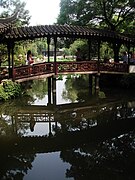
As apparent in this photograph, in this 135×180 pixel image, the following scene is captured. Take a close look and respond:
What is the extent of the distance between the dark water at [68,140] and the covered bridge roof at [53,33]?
3.83 meters

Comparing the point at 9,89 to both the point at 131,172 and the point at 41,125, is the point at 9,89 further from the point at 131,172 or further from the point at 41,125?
the point at 131,172

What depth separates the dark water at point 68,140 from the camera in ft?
24.5

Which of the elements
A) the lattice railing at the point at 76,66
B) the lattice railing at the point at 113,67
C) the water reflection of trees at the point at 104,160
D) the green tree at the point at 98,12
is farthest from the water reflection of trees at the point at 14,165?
the green tree at the point at 98,12

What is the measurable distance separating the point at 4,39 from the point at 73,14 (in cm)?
1186

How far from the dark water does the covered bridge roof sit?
12.6 feet

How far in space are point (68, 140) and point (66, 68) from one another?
32.1 feet

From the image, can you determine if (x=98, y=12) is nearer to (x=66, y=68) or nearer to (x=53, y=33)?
(x=66, y=68)

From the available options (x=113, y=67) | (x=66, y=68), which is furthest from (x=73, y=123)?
(x=113, y=67)

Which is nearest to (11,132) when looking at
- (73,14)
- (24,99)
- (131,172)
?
(131,172)

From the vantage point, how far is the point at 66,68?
19.4 meters

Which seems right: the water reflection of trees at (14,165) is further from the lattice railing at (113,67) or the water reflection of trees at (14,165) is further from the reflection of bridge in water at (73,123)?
the lattice railing at (113,67)

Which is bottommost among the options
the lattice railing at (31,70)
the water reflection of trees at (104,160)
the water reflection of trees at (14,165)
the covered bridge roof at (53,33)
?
the water reflection of trees at (14,165)

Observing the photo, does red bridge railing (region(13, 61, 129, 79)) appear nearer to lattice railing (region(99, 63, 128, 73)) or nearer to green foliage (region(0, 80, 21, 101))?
lattice railing (region(99, 63, 128, 73))

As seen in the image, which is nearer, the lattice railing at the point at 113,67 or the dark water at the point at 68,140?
the dark water at the point at 68,140
